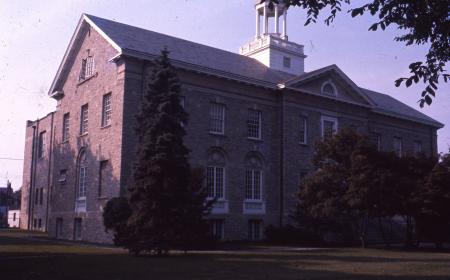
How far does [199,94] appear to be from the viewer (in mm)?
34656

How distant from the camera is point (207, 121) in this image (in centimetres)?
3491

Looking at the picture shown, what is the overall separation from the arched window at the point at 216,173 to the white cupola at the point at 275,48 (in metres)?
12.6

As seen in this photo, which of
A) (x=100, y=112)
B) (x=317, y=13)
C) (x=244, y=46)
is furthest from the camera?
(x=244, y=46)

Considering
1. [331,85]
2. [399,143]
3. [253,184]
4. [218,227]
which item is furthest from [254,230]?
[399,143]

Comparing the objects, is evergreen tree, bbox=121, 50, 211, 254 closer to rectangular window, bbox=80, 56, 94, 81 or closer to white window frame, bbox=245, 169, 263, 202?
white window frame, bbox=245, 169, 263, 202

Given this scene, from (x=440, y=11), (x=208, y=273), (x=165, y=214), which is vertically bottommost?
(x=208, y=273)

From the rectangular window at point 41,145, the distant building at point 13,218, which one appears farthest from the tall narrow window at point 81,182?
the distant building at point 13,218

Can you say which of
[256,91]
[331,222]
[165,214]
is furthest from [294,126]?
[165,214]

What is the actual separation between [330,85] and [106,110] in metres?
17.3

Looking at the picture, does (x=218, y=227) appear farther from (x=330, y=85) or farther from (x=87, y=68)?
(x=330, y=85)

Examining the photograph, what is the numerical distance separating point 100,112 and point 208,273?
69.2ft

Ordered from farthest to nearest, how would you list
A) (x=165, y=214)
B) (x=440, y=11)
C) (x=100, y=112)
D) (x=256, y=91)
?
(x=256, y=91)
(x=100, y=112)
(x=165, y=214)
(x=440, y=11)

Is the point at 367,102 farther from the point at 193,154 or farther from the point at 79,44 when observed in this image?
the point at 79,44

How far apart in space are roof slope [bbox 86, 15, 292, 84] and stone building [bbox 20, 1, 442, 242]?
136 mm
